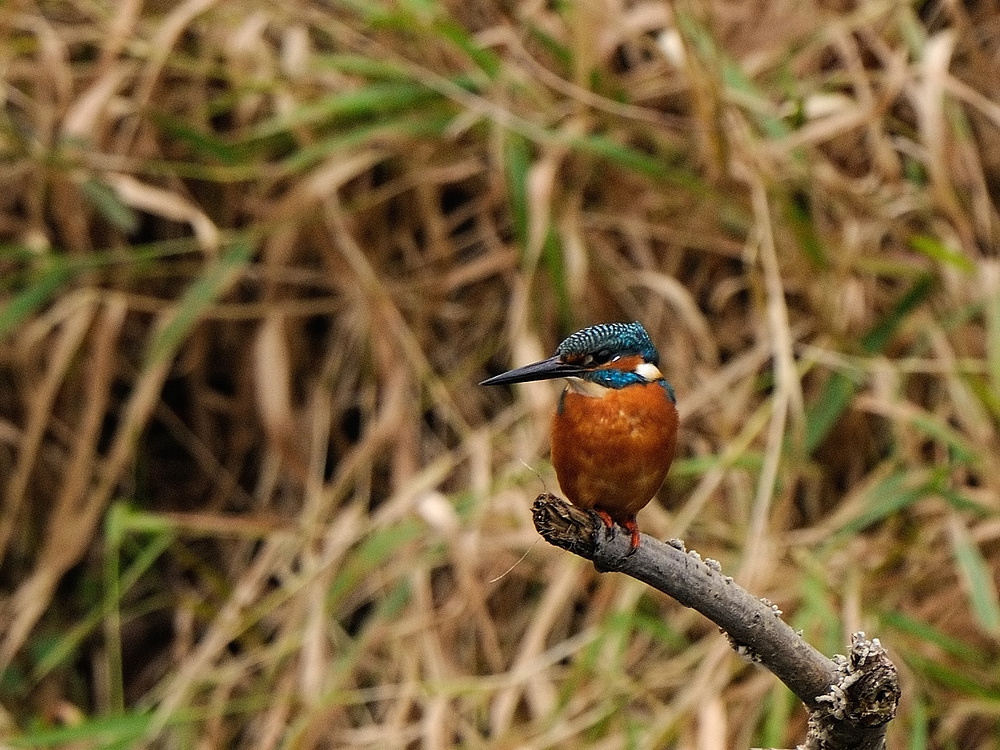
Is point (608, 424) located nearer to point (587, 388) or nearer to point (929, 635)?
point (587, 388)

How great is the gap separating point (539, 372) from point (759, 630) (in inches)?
12.4

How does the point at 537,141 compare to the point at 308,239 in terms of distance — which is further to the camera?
the point at 308,239

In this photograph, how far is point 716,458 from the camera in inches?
87.0

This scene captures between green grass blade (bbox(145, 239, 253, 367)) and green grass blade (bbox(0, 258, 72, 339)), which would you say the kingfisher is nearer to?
green grass blade (bbox(145, 239, 253, 367))

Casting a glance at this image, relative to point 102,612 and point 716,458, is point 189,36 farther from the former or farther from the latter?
point 716,458

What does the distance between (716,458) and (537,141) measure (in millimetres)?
691

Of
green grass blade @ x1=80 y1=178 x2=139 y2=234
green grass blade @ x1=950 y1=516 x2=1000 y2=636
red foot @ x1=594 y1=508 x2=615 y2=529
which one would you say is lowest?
red foot @ x1=594 y1=508 x2=615 y2=529

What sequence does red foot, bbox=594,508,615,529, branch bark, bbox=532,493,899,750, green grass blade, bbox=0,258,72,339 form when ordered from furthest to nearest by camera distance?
1. green grass blade, bbox=0,258,72,339
2. red foot, bbox=594,508,615,529
3. branch bark, bbox=532,493,899,750

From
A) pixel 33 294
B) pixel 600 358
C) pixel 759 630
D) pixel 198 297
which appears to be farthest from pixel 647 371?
pixel 33 294

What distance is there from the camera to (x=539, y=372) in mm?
1228

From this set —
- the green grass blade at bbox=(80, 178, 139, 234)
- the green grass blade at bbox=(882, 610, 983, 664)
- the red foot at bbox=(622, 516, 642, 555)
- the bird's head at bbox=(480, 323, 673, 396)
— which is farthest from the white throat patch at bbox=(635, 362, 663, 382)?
the green grass blade at bbox=(80, 178, 139, 234)

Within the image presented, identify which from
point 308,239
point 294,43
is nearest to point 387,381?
point 308,239

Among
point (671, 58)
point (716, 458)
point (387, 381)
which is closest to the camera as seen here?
point (716, 458)

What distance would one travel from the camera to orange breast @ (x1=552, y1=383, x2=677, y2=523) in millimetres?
1244
